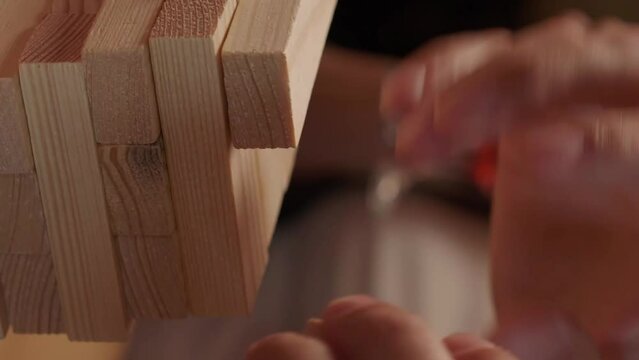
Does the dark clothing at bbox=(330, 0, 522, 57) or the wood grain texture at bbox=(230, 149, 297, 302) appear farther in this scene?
the dark clothing at bbox=(330, 0, 522, 57)

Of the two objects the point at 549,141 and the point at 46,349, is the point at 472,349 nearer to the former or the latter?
the point at 549,141

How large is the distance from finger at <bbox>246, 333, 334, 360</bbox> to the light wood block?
0.10 meters

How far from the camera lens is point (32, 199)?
0.34 metres

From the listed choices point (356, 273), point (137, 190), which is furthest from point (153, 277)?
point (356, 273)

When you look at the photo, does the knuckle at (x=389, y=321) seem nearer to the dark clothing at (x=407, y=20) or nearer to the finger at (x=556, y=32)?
the finger at (x=556, y=32)

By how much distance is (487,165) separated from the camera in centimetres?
43

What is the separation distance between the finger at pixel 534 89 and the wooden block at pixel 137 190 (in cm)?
10

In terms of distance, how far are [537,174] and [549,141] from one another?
0.02 metres

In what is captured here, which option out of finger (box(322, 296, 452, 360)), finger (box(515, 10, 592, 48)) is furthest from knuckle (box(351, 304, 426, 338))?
finger (box(515, 10, 592, 48))

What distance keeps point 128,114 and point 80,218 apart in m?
0.05

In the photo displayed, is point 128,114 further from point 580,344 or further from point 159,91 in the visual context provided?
point 580,344

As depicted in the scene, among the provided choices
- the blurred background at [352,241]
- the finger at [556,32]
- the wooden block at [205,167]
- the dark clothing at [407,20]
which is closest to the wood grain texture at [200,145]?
the wooden block at [205,167]

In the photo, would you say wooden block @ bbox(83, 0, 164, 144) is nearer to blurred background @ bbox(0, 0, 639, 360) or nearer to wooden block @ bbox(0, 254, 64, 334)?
wooden block @ bbox(0, 254, 64, 334)

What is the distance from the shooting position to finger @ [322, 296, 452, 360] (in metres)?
0.32
